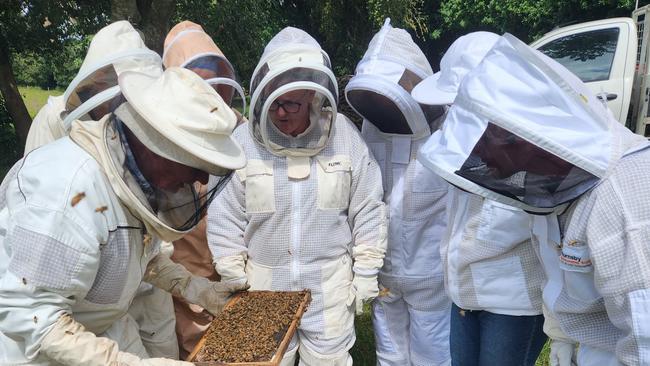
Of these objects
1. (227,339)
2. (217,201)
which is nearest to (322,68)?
(217,201)

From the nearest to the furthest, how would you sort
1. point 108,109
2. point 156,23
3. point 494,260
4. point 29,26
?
1. point 494,260
2. point 108,109
3. point 156,23
4. point 29,26

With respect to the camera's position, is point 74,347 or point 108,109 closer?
point 74,347

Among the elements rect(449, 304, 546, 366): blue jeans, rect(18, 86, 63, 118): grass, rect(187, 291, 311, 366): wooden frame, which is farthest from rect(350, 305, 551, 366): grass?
rect(18, 86, 63, 118): grass

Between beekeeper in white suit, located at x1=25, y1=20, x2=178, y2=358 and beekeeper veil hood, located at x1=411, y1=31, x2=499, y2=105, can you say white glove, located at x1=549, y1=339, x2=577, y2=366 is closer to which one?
beekeeper veil hood, located at x1=411, y1=31, x2=499, y2=105

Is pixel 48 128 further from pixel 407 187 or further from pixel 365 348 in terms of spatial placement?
pixel 365 348

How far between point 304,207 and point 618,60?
19.3ft

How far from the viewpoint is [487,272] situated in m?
2.19

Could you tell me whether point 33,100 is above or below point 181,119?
below

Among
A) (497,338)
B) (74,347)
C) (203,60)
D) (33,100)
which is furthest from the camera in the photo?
(33,100)

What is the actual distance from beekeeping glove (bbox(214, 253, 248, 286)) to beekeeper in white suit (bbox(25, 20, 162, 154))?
1.02 m

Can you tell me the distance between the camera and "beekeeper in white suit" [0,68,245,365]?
1.56 meters

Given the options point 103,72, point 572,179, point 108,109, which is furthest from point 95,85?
point 572,179

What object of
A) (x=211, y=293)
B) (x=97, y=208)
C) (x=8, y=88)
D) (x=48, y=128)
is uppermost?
(x=97, y=208)

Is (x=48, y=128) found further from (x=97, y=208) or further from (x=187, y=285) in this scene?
(x=97, y=208)
